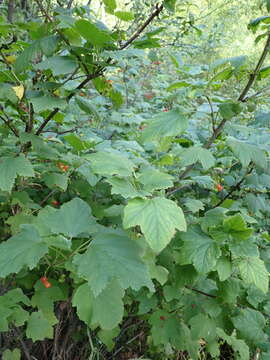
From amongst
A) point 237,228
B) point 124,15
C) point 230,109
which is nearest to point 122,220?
point 237,228

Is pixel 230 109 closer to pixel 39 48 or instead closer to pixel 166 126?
pixel 166 126

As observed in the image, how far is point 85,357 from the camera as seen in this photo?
1936 mm

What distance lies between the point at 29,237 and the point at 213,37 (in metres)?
6.46

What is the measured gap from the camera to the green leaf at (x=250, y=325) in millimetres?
1373

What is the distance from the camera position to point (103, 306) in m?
1.04

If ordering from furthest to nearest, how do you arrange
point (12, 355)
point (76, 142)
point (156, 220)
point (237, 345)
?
point (237, 345) → point (12, 355) → point (76, 142) → point (156, 220)

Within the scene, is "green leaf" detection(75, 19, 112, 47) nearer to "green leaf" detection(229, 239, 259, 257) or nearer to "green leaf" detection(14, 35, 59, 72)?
"green leaf" detection(14, 35, 59, 72)

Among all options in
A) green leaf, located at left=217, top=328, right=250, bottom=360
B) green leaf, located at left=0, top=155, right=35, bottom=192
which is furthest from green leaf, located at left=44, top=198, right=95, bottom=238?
green leaf, located at left=217, top=328, right=250, bottom=360

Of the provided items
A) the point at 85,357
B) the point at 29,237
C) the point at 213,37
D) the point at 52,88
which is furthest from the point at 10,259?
the point at 213,37

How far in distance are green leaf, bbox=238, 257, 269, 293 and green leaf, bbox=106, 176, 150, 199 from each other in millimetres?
455

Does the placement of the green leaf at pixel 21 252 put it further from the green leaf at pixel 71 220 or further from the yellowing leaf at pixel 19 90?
the yellowing leaf at pixel 19 90

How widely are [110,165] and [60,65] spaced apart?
0.47 metres

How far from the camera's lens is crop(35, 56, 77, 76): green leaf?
1185mm

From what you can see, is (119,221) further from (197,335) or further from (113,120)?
(113,120)
